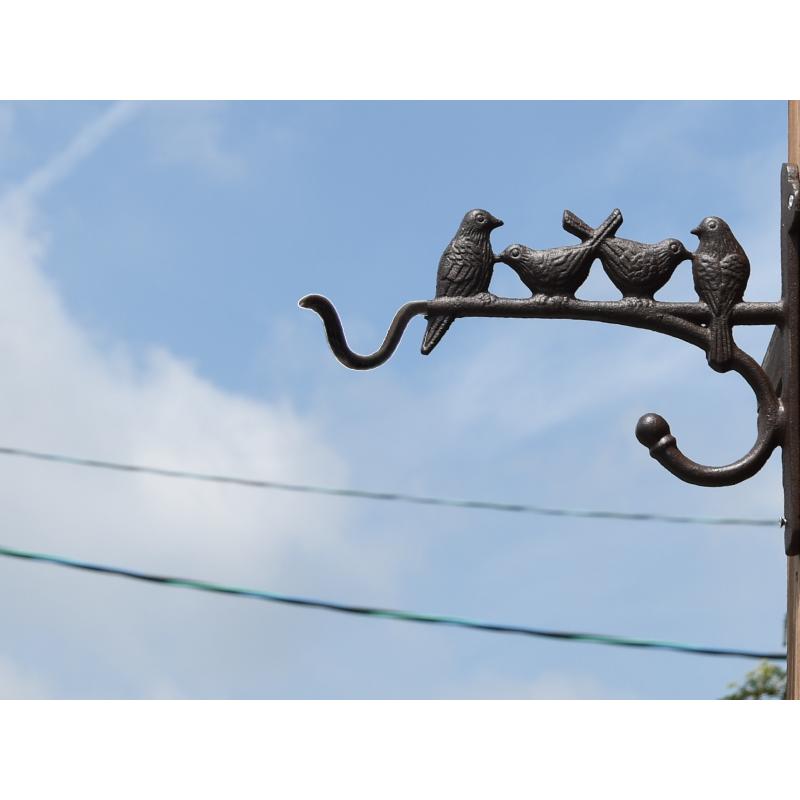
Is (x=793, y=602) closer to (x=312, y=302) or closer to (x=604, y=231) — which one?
(x=604, y=231)

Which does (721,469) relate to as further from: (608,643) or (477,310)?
(608,643)

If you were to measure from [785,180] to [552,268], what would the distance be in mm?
366

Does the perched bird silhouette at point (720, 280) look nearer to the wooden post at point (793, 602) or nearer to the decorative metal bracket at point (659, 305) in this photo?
the decorative metal bracket at point (659, 305)

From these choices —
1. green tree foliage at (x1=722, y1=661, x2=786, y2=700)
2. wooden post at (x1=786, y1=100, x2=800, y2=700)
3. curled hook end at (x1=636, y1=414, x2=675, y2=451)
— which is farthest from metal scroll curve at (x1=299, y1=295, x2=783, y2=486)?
green tree foliage at (x1=722, y1=661, x2=786, y2=700)

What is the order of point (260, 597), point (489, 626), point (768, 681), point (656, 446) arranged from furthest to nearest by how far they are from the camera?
point (768, 681) < point (260, 597) < point (489, 626) < point (656, 446)

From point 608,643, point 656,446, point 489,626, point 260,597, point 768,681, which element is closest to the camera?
point 656,446

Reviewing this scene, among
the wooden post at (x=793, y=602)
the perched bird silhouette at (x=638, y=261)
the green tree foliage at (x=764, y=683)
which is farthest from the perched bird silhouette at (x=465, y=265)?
the green tree foliage at (x=764, y=683)

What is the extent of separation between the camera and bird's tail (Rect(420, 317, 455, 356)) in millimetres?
1648

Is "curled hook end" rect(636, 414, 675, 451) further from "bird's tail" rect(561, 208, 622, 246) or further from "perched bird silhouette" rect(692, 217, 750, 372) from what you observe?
"bird's tail" rect(561, 208, 622, 246)

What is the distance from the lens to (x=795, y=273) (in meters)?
1.62

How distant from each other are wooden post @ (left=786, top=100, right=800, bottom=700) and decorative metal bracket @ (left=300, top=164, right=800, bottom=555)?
19 cm

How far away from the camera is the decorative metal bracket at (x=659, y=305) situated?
5.26 ft

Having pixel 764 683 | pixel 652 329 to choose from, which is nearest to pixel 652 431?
pixel 652 329

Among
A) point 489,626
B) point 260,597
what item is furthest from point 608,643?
point 260,597
